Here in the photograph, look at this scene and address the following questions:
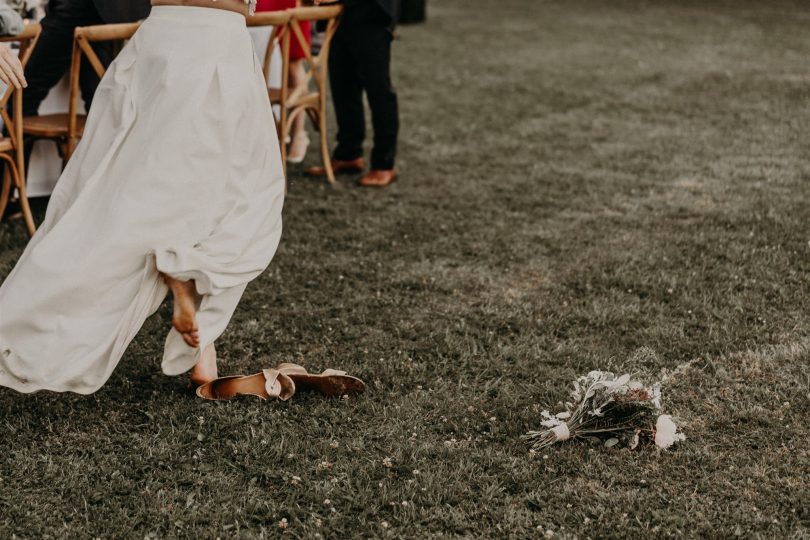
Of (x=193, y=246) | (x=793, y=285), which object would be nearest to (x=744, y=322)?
(x=793, y=285)

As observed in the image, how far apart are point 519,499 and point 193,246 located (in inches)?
52.0

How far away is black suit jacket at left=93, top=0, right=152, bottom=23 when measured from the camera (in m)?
4.95

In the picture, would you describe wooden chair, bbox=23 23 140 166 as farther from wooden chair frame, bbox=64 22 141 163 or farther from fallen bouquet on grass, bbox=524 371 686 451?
fallen bouquet on grass, bbox=524 371 686 451

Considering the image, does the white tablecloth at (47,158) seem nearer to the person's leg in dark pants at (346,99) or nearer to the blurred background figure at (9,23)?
the blurred background figure at (9,23)

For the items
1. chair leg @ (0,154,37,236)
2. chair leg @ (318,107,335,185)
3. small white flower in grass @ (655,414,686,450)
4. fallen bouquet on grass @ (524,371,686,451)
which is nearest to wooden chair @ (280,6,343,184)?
chair leg @ (318,107,335,185)

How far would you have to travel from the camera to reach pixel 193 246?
10.5 feet


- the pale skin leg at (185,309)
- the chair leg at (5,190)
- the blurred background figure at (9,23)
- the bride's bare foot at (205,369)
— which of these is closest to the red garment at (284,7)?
the chair leg at (5,190)

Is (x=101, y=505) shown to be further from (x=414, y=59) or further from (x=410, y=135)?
(x=414, y=59)

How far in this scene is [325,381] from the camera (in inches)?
137

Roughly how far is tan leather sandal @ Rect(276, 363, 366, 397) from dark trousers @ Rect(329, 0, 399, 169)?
2955 millimetres

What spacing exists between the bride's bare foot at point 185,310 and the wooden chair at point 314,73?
275 cm

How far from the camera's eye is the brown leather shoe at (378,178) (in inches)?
247

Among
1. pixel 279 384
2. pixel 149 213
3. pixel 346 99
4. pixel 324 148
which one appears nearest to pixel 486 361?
pixel 279 384

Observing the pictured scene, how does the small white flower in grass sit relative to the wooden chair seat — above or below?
below
